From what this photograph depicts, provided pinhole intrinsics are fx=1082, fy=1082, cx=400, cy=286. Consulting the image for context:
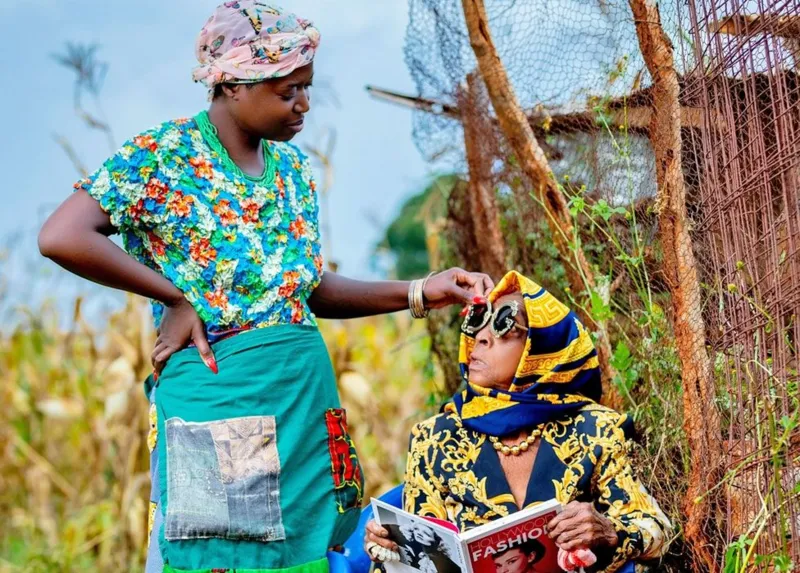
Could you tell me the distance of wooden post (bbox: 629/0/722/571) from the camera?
3070 millimetres

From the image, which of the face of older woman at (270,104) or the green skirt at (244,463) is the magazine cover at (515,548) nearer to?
the green skirt at (244,463)

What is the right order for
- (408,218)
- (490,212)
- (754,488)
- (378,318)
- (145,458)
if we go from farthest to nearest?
(408,218), (378,318), (145,458), (490,212), (754,488)

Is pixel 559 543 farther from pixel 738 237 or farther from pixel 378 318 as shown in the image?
pixel 378 318

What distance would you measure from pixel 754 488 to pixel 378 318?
6069 millimetres

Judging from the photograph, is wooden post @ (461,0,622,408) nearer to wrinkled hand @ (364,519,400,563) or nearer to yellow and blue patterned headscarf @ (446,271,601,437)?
yellow and blue patterned headscarf @ (446,271,601,437)

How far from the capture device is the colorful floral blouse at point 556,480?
119 inches

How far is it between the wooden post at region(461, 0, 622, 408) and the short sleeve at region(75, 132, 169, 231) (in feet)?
4.56

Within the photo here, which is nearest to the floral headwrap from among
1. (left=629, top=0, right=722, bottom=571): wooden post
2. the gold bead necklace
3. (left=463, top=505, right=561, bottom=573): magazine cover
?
(left=629, top=0, right=722, bottom=571): wooden post

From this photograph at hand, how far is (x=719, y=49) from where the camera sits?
116 inches

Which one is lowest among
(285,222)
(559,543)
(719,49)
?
(559,543)

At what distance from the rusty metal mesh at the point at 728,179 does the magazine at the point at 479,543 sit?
0.52 meters

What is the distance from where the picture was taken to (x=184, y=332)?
3025 mm

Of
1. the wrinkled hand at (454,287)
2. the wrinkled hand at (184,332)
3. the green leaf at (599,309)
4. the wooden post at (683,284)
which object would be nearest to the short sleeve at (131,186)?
the wrinkled hand at (184,332)

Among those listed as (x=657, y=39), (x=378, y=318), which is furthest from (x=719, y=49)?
(x=378, y=318)
